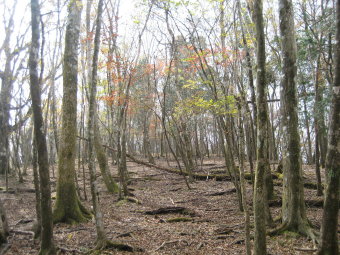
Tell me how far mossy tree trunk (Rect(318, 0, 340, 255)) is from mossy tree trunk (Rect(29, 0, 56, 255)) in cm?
462

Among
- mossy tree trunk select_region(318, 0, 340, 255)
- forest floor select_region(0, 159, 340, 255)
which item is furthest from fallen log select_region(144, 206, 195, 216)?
mossy tree trunk select_region(318, 0, 340, 255)

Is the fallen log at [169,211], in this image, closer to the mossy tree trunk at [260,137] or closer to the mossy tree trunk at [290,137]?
the mossy tree trunk at [290,137]

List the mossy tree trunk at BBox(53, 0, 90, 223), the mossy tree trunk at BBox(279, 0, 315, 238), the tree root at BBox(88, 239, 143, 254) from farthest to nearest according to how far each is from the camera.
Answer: the mossy tree trunk at BBox(53, 0, 90, 223) → the mossy tree trunk at BBox(279, 0, 315, 238) → the tree root at BBox(88, 239, 143, 254)

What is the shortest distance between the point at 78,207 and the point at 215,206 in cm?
467

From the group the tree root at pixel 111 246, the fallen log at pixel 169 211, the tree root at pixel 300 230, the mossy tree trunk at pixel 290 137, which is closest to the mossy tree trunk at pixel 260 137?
the mossy tree trunk at pixel 290 137

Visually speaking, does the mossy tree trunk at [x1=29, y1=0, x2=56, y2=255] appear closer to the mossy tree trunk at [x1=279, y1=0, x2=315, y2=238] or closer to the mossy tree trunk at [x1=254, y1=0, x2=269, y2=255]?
the mossy tree trunk at [x1=254, y1=0, x2=269, y2=255]

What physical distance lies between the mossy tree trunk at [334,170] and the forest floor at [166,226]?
109cm

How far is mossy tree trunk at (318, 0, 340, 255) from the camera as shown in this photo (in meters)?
4.24

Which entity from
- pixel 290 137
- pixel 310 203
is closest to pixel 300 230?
pixel 290 137

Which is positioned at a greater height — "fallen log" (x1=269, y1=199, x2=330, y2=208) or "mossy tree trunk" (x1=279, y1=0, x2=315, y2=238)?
"mossy tree trunk" (x1=279, y1=0, x2=315, y2=238)

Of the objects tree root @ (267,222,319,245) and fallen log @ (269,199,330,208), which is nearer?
tree root @ (267,222,319,245)

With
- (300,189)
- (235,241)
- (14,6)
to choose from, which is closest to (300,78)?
(300,189)

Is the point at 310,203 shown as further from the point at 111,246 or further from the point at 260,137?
the point at 111,246

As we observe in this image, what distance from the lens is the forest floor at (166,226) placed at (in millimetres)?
5883
